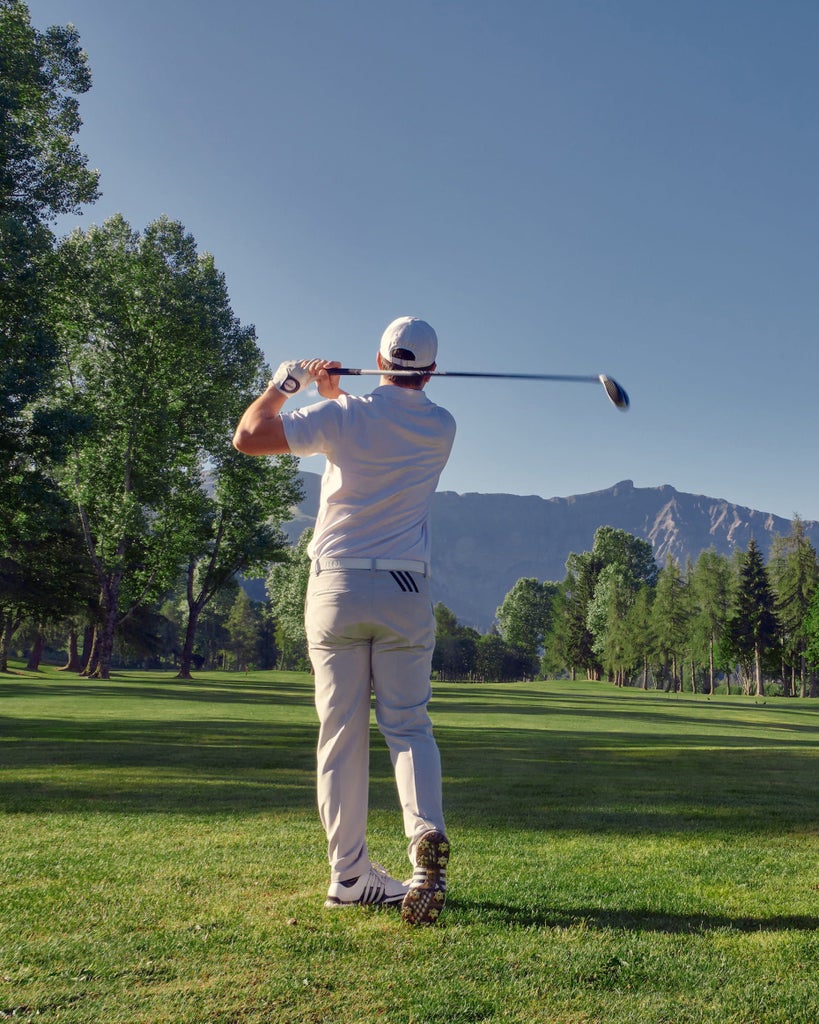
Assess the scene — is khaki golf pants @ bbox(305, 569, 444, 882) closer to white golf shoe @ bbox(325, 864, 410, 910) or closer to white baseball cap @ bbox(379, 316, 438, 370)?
white golf shoe @ bbox(325, 864, 410, 910)

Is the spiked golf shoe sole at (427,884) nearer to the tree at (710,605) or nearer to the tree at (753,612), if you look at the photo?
the tree at (753,612)

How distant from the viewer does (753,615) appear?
76.4 meters

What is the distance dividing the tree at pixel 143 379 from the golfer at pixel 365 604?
1269 inches

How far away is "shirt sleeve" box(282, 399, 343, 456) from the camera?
4.41 meters

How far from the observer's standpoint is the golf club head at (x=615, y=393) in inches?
230

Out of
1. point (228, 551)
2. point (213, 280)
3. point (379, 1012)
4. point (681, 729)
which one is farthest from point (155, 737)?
point (228, 551)

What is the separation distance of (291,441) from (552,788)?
6.77m

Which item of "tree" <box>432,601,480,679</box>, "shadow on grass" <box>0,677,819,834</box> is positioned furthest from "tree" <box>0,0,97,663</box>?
"tree" <box>432,601,480,679</box>

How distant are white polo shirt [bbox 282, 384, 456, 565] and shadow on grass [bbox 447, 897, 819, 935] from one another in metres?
1.74

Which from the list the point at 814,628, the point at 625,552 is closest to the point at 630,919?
the point at 814,628

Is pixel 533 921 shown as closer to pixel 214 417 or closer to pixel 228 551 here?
pixel 214 417

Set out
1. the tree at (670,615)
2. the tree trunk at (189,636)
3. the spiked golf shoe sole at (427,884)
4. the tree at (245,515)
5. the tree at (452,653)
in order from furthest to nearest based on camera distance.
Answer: the tree at (452,653) → the tree at (670,615) → the tree trunk at (189,636) → the tree at (245,515) → the spiked golf shoe sole at (427,884)

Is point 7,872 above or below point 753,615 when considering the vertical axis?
below

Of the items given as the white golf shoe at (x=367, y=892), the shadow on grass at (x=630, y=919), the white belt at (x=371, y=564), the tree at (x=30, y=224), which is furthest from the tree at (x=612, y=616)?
the white belt at (x=371, y=564)
